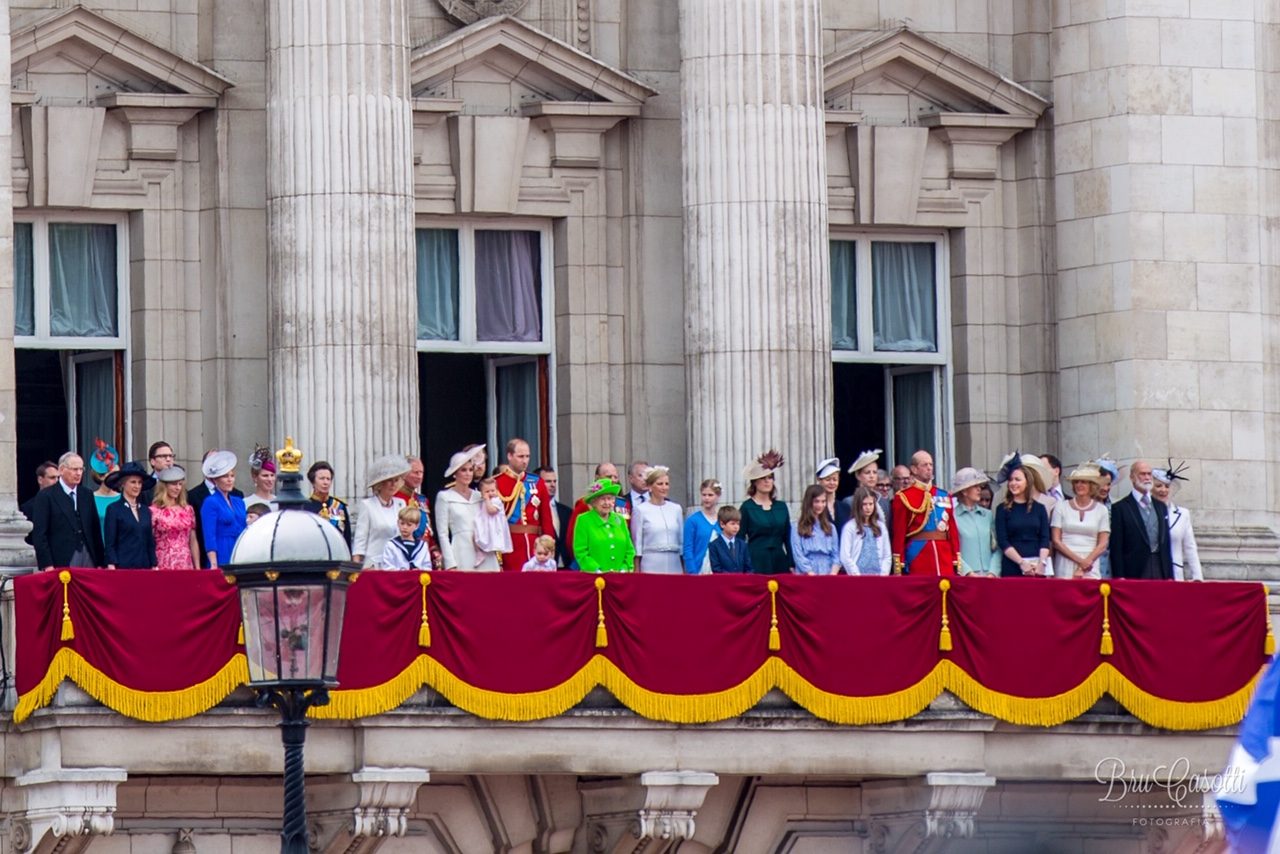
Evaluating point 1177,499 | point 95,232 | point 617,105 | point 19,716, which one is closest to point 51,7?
point 95,232

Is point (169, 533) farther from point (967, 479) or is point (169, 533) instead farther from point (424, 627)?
point (967, 479)

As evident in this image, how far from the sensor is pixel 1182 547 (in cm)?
3969

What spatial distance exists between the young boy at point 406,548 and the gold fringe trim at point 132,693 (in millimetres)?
1718

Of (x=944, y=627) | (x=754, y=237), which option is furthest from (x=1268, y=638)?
(x=754, y=237)

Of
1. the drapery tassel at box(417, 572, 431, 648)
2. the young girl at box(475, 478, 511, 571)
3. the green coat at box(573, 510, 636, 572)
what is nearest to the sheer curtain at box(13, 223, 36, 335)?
the young girl at box(475, 478, 511, 571)

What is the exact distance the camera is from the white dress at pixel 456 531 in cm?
3616

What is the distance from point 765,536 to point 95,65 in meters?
8.75

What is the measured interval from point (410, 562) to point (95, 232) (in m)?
6.92

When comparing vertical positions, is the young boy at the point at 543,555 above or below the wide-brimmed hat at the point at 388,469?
below

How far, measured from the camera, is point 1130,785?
38.3 m

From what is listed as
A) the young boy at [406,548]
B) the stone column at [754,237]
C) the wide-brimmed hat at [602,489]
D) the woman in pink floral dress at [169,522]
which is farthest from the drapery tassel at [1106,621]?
the woman in pink floral dress at [169,522]

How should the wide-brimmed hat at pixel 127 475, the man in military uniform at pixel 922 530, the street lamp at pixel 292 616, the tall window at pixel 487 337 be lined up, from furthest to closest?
the tall window at pixel 487 337, the man in military uniform at pixel 922 530, the wide-brimmed hat at pixel 127 475, the street lamp at pixel 292 616

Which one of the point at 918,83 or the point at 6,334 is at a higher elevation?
the point at 918,83

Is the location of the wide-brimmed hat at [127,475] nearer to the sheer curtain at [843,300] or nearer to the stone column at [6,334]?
the stone column at [6,334]
